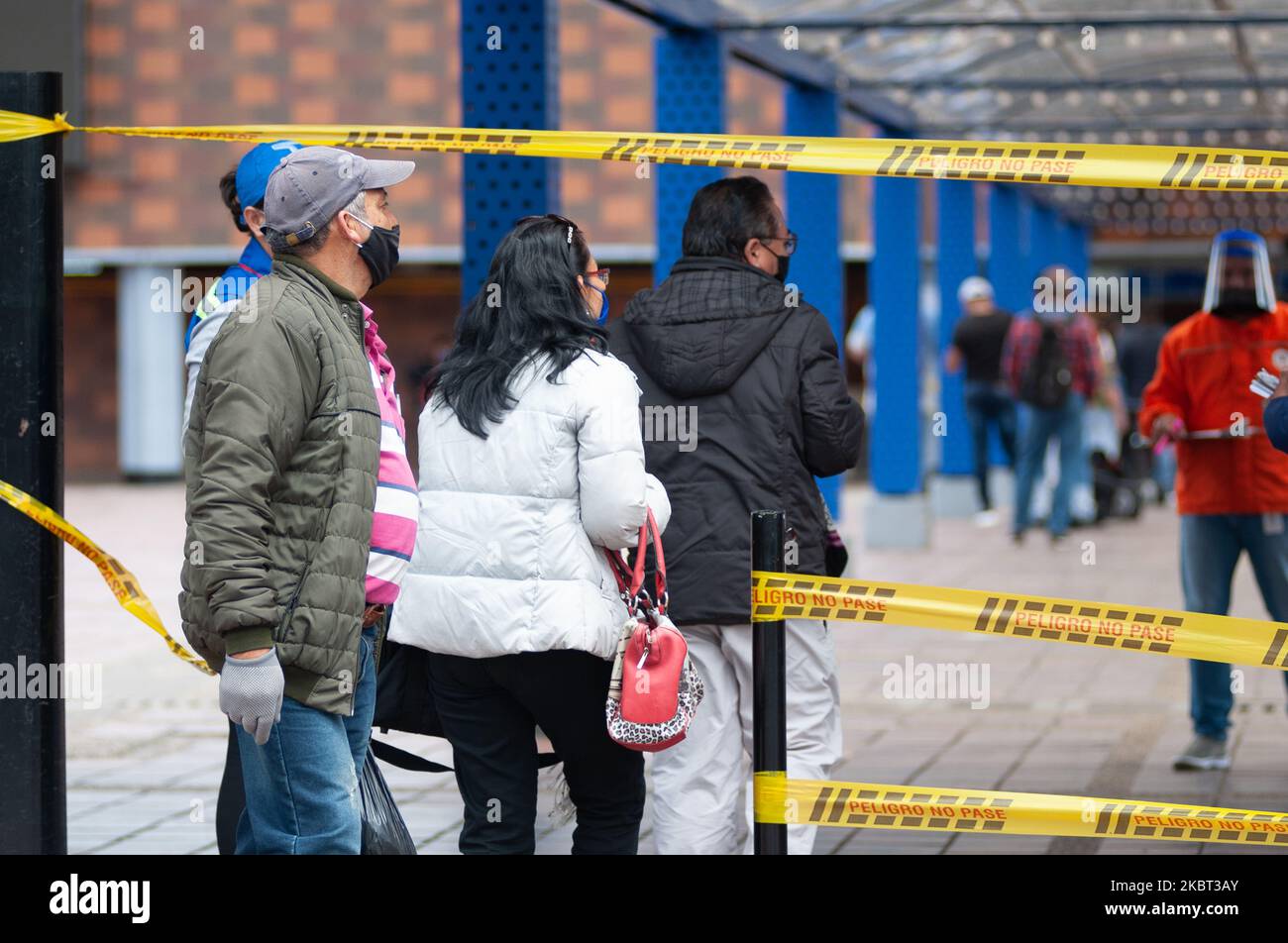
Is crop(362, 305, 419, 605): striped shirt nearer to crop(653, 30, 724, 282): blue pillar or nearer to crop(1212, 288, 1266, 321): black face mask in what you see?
crop(1212, 288, 1266, 321): black face mask

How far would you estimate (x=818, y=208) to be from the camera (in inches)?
427

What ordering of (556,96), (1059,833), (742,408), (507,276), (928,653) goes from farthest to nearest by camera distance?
1. (928,653)
2. (556,96)
3. (742,408)
4. (507,276)
5. (1059,833)

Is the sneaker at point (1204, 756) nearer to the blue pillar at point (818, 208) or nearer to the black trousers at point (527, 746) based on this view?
the black trousers at point (527, 746)

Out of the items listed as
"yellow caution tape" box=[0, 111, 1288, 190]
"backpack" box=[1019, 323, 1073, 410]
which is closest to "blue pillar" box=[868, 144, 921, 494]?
"backpack" box=[1019, 323, 1073, 410]

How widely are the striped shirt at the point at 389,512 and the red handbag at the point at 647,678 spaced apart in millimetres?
520

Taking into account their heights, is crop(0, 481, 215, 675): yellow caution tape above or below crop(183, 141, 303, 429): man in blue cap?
below

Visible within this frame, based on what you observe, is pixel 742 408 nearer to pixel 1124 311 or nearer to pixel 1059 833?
pixel 1059 833

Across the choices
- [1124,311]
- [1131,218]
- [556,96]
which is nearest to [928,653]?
[1124,311]

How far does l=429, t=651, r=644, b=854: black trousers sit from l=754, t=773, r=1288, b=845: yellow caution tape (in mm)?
453

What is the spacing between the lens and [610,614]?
3951 millimetres

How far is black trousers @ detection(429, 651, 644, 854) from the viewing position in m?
3.97

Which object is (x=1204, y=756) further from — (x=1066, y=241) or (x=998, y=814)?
(x=1066, y=241)

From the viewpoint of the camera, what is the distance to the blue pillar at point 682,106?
825 centimetres
